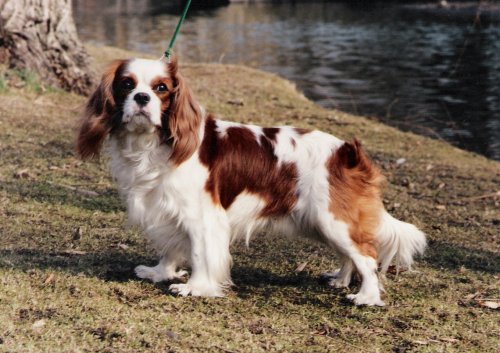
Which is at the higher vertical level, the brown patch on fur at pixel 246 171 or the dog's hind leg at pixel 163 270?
the brown patch on fur at pixel 246 171

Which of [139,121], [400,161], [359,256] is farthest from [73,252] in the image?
[400,161]

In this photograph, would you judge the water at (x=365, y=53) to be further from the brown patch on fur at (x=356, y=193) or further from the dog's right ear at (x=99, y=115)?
the dog's right ear at (x=99, y=115)

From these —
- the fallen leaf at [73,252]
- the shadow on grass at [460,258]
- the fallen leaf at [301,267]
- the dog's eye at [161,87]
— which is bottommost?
the shadow on grass at [460,258]

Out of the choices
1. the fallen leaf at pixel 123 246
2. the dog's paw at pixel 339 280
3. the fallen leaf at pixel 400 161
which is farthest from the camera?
the fallen leaf at pixel 400 161

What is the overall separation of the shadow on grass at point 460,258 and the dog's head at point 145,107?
7.33ft

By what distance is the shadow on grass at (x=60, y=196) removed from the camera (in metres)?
6.20

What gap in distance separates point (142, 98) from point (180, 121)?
0.81ft

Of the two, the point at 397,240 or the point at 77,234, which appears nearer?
the point at 397,240

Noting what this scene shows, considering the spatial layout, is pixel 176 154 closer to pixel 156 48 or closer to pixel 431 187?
pixel 431 187

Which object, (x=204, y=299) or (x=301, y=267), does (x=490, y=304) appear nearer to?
(x=301, y=267)

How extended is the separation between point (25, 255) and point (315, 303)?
1.85m

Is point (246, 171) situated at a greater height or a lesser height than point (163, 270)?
greater

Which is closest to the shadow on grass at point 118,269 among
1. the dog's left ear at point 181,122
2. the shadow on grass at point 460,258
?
the dog's left ear at point 181,122

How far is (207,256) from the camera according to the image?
4.41 m
